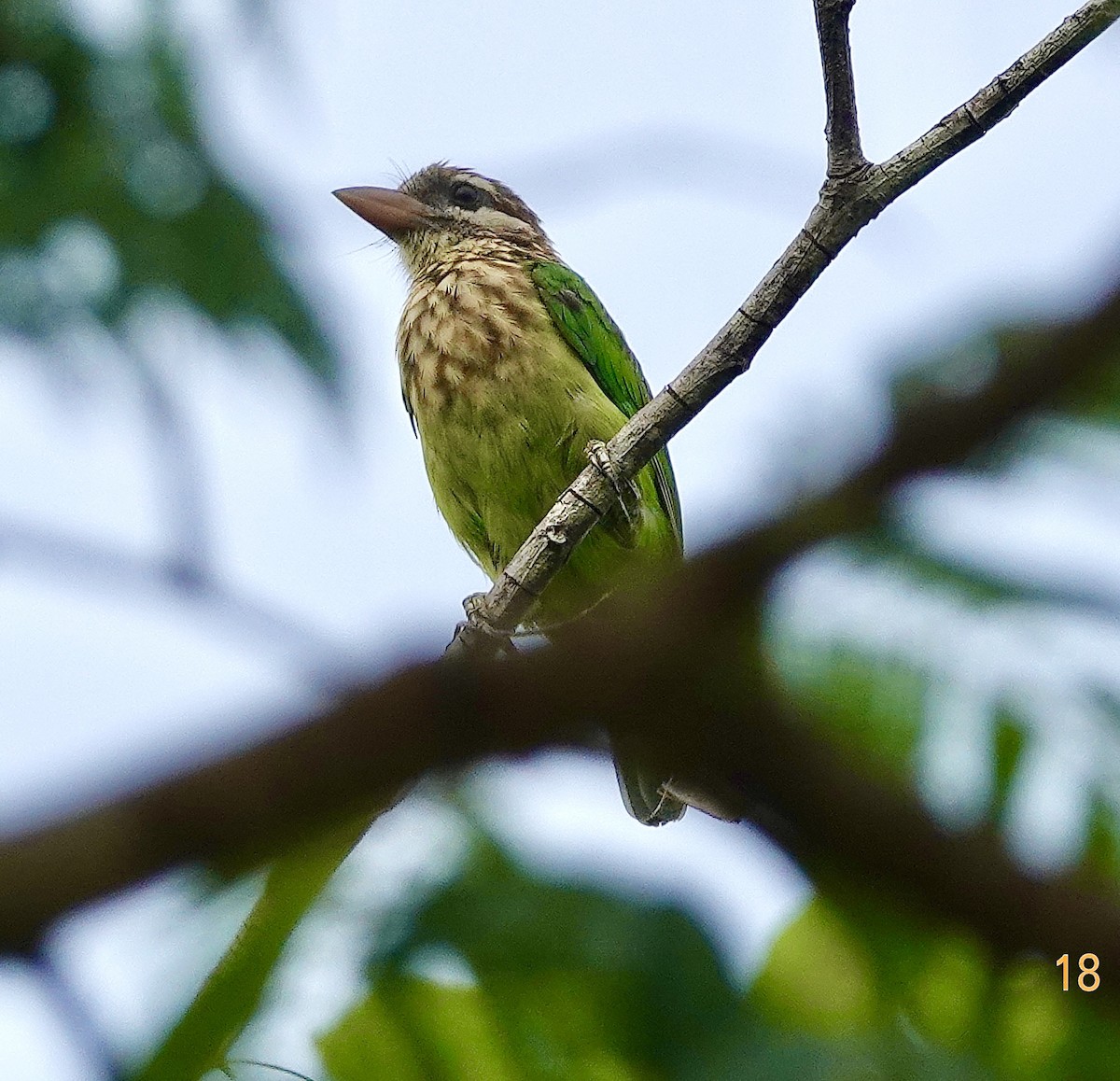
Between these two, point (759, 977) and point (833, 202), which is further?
point (833, 202)

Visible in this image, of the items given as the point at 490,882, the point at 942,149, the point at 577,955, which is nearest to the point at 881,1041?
the point at 577,955

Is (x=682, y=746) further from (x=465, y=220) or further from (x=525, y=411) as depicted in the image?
(x=465, y=220)

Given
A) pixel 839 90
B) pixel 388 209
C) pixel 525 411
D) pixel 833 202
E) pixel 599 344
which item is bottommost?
pixel 833 202

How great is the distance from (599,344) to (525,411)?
1.73ft

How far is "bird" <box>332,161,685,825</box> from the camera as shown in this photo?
458 cm

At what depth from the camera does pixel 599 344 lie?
198 inches

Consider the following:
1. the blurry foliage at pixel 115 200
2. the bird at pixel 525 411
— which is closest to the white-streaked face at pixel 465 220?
the bird at pixel 525 411

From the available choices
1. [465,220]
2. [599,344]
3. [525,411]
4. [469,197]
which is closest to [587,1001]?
[525,411]

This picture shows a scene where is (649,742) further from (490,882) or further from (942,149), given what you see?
(942,149)

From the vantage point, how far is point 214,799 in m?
0.72

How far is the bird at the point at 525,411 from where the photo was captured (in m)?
4.58

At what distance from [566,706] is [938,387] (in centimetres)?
26

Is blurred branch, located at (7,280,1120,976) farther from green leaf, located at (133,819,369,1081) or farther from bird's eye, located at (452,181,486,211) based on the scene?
bird's eye, located at (452,181,486,211)

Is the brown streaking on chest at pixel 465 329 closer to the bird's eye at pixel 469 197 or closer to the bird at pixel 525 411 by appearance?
the bird at pixel 525 411
